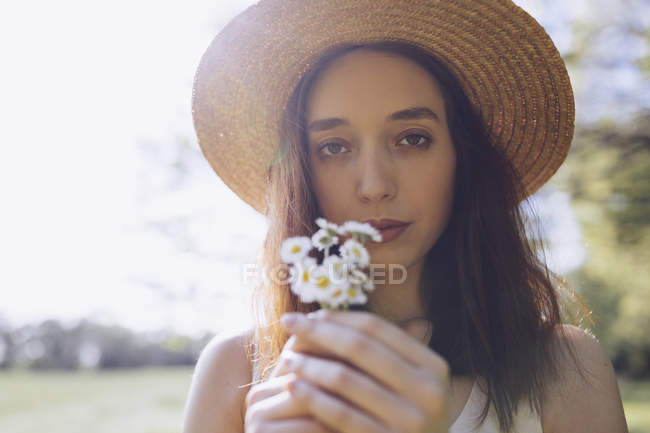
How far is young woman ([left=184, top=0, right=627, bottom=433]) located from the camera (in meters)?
1.53

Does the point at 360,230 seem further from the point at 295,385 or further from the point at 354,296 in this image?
the point at 295,385

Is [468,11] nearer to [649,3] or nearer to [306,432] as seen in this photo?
[306,432]

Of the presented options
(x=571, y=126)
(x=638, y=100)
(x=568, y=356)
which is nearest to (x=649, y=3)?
(x=638, y=100)

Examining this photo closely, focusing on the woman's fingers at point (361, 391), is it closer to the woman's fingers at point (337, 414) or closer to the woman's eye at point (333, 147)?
the woman's fingers at point (337, 414)

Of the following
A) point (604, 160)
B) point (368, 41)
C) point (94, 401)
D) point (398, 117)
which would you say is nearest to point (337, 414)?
point (398, 117)

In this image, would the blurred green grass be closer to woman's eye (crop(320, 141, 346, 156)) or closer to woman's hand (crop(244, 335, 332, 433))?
woman's eye (crop(320, 141, 346, 156))

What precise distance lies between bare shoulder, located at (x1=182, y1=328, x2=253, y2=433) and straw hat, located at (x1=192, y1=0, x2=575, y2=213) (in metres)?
0.67

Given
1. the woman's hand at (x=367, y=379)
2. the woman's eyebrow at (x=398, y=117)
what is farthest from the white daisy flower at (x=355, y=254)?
the woman's eyebrow at (x=398, y=117)

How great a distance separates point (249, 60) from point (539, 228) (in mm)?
1356

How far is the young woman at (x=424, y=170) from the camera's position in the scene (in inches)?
60.2

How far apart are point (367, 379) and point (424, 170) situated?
34.1 inches

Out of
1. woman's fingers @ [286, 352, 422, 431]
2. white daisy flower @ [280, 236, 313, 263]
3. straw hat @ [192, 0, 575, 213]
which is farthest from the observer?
straw hat @ [192, 0, 575, 213]

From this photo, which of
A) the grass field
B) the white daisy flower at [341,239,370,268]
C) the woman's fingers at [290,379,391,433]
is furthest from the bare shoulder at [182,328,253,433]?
the grass field

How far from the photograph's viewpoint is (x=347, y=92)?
1617 mm
